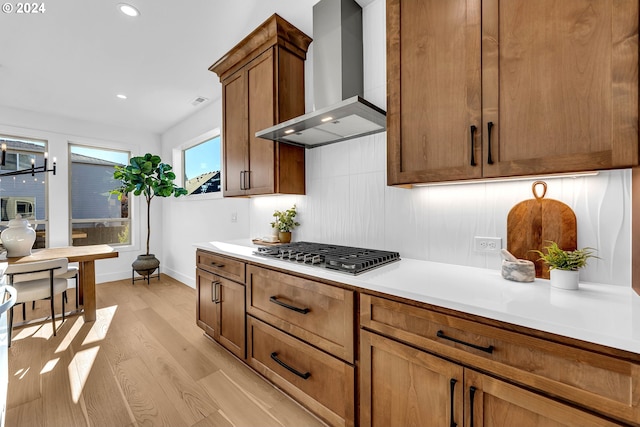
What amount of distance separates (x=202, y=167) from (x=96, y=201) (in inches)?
85.6

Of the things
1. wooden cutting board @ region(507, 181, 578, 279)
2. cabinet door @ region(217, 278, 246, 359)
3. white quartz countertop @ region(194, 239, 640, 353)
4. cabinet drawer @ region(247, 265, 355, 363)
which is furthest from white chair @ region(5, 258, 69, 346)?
wooden cutting board @ region(507, 181, 578, 279)

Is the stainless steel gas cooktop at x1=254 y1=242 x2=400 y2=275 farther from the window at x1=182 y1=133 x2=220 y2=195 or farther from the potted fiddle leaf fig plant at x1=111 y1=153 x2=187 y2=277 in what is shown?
the potted fiddle leaf fig plant at x1=111 y1=153 x2=187 y2=277

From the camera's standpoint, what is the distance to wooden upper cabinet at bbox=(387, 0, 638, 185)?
909mm

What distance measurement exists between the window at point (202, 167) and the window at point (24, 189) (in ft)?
6.60

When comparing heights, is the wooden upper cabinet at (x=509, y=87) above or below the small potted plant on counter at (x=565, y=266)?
above

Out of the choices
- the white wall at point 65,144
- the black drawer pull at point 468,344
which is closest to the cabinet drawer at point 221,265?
the black drawer pull at point 468,344

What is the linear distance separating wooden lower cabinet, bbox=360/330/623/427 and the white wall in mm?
5182

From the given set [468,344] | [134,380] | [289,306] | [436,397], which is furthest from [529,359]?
[134,380]

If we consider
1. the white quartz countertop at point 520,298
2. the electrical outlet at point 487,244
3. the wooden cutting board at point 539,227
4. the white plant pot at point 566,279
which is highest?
the wooden cutting board at point 539,227

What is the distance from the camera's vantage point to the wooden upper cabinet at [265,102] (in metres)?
2.17

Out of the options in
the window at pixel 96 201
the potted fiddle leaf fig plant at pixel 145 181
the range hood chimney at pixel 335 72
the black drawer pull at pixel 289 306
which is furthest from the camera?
the window at pixel 96 201

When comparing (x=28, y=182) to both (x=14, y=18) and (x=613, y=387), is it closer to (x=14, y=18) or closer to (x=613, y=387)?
(x=14, y=18)

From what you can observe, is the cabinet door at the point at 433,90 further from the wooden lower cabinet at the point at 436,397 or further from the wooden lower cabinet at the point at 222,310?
the wooden lower cabinet at the point at 222,310

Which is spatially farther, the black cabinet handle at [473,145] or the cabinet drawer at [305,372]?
the cabinet drawer at [305,372]
